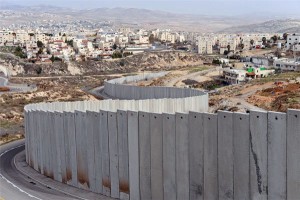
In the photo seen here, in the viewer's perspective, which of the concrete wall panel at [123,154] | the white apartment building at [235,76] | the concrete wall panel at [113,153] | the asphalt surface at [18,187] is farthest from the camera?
the white apartment building at [235,76]

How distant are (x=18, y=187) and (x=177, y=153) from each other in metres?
7.01

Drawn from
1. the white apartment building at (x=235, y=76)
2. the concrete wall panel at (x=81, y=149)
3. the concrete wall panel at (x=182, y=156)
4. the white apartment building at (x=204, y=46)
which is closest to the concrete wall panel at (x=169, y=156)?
the concrete wall panel at (x=182, y=156)

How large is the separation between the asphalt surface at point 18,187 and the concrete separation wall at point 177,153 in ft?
3.27

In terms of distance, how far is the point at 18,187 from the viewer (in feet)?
60.9

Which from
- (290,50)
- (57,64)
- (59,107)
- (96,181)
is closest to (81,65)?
(57,64)

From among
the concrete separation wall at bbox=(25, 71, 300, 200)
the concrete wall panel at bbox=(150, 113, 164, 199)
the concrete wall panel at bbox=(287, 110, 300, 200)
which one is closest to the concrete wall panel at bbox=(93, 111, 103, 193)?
the concrete separation wall at bbox=(25, 71, 300, 200)

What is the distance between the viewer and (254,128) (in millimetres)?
13086

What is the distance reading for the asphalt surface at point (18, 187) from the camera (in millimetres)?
17125

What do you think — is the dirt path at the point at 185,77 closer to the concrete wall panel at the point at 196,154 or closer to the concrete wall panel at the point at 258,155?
the concrete wall panel at the point at 196,154

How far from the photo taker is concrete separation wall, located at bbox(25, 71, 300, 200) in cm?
1279

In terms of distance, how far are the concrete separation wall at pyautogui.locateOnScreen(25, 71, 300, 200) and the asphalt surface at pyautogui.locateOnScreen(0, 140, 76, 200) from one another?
3.27ft

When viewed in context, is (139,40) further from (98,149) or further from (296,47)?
(98,149)

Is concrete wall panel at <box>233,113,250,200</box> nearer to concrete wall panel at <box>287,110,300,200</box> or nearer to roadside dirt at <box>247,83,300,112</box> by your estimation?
concrete wall panel at <box>287,110,300,200</box>

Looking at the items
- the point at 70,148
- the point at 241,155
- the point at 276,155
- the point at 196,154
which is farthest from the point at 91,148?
the point at 276,155
